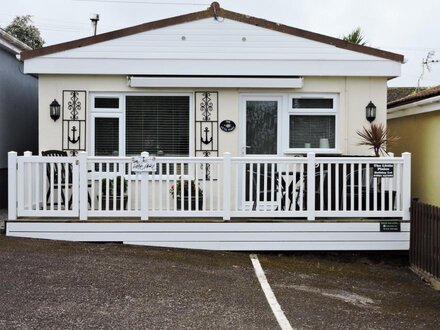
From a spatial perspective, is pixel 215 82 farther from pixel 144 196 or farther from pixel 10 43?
pixel 10 43

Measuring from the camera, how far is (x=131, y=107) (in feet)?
33.4

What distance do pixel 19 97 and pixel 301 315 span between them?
29.9ft

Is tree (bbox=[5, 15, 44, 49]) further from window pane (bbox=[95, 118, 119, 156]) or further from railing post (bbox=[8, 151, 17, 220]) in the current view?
railing post (bbox=[8, 151, 17, 220])

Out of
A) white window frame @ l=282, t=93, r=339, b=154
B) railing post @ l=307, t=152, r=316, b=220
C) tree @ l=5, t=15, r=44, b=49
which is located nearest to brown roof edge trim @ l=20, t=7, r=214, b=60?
white window frame @ l=282, t=93, r=339, b=154

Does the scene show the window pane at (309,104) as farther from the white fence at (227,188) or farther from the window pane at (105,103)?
the window pane at (105,103)

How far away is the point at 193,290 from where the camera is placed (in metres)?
6.23

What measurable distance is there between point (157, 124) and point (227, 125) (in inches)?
49.6

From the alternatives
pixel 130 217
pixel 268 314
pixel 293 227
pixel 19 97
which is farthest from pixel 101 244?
pixel 19 97

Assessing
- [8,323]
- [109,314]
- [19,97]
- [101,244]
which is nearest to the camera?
[8,323]

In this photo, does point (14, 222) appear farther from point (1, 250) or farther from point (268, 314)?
point (268, 314)

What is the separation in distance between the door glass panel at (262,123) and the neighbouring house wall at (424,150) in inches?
113

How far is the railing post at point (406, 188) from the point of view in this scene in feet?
27.1

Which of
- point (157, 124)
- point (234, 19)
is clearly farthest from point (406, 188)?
point (157, 124)

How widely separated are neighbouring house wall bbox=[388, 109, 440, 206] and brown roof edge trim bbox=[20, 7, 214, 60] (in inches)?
177
